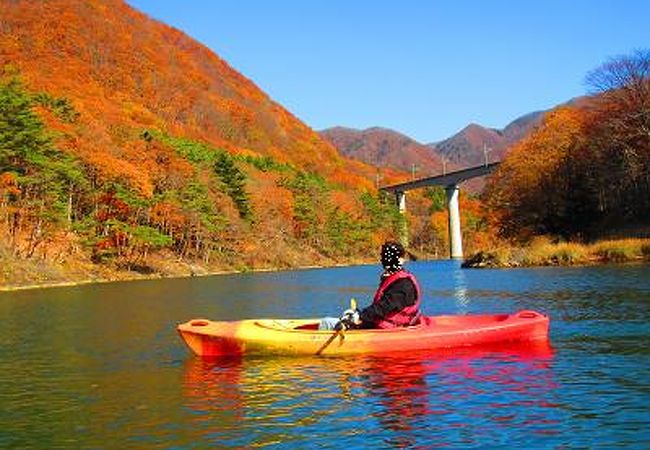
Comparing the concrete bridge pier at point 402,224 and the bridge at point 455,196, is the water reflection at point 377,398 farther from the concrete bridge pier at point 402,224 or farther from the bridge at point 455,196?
the concrete bridge pier at point 402,224

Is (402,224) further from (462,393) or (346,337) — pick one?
(462,393)

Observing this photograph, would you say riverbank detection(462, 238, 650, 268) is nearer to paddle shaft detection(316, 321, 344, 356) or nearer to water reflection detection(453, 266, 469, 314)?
water reflection detection(453, 266, 469, 314)

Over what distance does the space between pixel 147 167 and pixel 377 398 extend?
6246 centimetres

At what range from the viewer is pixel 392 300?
15172 mm

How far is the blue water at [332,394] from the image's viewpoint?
30.5 ft

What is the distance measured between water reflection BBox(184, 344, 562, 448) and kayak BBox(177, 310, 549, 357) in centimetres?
30

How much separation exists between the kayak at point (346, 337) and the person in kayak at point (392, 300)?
273 mm

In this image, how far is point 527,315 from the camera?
1639 cm

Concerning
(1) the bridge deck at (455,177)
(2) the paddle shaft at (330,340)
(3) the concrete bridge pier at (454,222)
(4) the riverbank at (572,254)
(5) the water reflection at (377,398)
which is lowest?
(5) the water reflection at (377,398)

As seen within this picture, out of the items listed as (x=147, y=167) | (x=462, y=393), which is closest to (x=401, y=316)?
(x=462, y=393)

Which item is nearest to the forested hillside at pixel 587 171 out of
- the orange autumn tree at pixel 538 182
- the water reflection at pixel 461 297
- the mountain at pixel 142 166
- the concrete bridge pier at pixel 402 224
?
the orange autumn tree at pixel 538 182

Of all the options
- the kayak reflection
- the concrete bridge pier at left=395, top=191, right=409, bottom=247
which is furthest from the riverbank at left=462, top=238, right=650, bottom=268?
the concrete bridge pier at left=395, top=191, right=409, bottom=247

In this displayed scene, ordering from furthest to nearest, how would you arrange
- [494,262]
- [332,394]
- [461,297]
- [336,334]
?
[494,262] → [461,297] → [336,334] → [332,394]

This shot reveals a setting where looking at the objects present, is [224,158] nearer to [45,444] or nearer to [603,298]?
[603,298]
